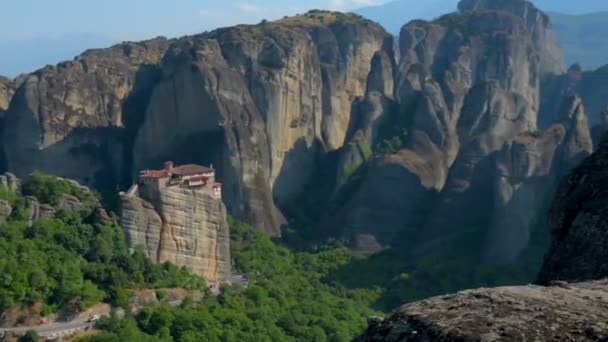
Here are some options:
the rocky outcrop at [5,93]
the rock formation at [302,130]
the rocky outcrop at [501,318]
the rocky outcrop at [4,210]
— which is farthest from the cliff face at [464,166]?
the rocky outcrop at [501,318]

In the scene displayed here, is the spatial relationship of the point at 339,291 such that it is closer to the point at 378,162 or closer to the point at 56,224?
the point at 378,162

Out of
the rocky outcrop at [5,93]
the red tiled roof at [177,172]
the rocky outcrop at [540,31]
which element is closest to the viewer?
the red tiled roof at [177,172]

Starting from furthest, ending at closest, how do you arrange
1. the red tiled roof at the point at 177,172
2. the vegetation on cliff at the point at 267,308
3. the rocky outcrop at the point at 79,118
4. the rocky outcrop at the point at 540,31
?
the rocky outcrop at the point at 540,31
the rocky outcrop at the point at 79,118
the red tiled roof at the point at 177,172
the vegetation on cliff at the point at 267,308

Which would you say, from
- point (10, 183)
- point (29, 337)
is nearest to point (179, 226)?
point (10, 183)

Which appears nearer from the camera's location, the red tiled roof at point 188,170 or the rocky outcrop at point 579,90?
the red tiled roof at point 188,170

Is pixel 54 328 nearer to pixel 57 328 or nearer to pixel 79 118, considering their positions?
pixel 57 328

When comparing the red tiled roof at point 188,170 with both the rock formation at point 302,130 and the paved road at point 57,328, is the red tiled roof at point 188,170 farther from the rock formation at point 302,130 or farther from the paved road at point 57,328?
the paved road at point 57,328

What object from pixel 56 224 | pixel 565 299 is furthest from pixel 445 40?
pixel 565 299
